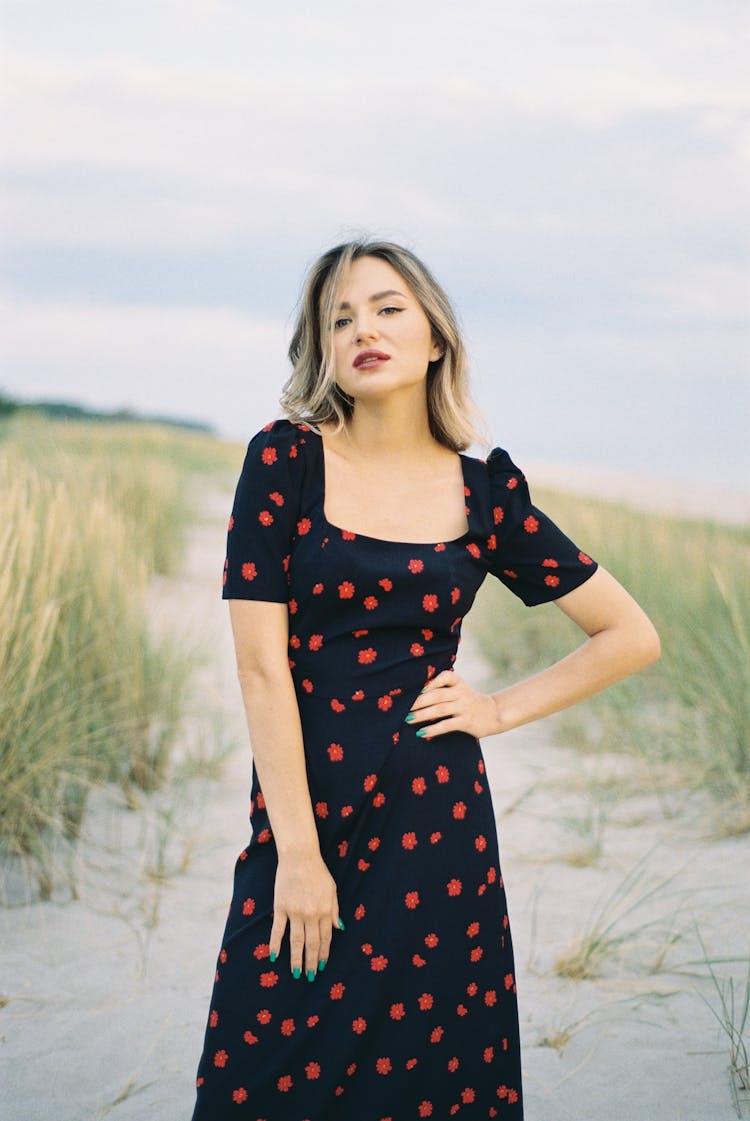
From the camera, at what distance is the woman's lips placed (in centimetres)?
192

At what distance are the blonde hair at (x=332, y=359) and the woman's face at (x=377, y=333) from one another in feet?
0.06

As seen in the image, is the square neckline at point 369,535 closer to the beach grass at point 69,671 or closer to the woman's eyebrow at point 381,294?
the woman's eyebrow at point 381,294

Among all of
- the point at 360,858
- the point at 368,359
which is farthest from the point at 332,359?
the point at 360,858

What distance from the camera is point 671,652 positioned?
4953 mm

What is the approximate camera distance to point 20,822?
11.0 ft

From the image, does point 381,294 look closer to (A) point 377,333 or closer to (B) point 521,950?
(A) point 377,333

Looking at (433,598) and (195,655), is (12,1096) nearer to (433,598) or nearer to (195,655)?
(433,598)

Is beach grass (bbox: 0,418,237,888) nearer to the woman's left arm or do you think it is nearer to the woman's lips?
the woman's lips

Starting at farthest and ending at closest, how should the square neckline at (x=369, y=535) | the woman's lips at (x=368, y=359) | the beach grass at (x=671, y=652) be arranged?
1. the beach grass at (x=671, y=652)
2. the woman's lips at (x=368, y=359)
3. the square neckline at (x=369, y=535)

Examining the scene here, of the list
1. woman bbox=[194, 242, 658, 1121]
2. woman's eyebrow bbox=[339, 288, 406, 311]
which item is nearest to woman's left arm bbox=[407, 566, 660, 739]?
woman bbox=[194, 242, 658, 1121]

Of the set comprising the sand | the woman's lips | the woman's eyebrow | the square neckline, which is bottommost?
the sand

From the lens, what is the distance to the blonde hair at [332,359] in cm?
198

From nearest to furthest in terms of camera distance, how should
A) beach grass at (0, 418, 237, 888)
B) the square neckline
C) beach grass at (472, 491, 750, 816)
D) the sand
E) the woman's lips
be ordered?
the square neckline < the woman's lips < the sand < beach grass at (0, 418, 237, 888) < beach grass at (472, 491, 750, 816)

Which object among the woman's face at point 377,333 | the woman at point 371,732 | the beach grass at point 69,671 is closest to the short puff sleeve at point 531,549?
the woman at point 371,732
